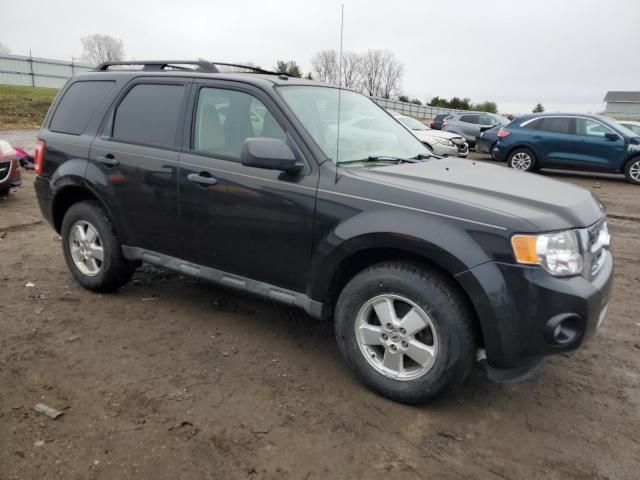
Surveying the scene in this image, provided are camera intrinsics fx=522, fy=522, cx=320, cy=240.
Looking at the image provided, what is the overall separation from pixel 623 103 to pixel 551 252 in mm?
68079

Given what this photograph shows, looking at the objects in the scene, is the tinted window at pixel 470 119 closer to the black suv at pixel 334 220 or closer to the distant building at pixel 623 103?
the black suv at pixel 334 220

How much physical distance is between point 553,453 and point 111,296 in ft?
11.8

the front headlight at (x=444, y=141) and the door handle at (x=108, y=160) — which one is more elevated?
the front headlight at (x=444, y=141)

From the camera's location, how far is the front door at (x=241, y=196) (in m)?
3.24

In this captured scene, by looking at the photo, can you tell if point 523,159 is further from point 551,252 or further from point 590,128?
point 551,252

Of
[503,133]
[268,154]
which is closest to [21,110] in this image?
[503,133]

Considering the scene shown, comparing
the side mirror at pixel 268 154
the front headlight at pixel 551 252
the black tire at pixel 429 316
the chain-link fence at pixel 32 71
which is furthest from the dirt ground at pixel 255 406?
the chain-link fence at pixel 32 71

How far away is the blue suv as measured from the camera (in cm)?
1243

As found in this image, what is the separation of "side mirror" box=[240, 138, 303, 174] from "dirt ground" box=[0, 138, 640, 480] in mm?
1318

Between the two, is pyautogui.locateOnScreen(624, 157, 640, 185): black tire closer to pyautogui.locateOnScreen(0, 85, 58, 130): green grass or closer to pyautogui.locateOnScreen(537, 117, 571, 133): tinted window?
pyautogui.locateOnScreen(537, 117, 571, 133): tinted window

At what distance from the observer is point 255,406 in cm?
297

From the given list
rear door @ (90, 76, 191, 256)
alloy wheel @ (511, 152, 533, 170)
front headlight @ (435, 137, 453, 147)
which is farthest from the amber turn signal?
alloy wheel @ (511, 152, 533, 170)

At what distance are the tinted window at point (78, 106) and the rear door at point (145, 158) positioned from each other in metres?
0.26

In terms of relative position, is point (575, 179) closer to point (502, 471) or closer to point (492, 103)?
point (502, 471)
